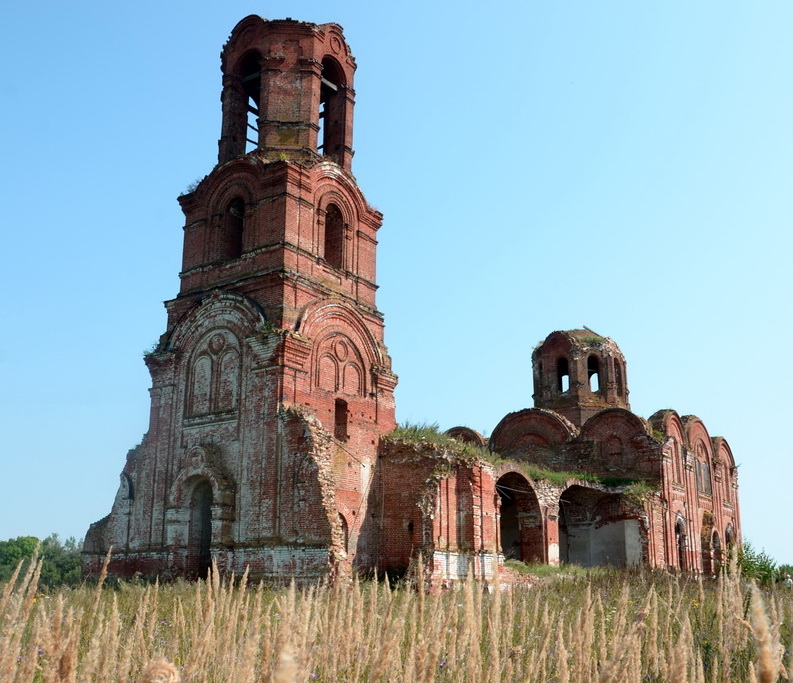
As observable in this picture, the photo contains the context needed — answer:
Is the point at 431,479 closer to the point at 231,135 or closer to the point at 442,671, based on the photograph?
the point at 231,135

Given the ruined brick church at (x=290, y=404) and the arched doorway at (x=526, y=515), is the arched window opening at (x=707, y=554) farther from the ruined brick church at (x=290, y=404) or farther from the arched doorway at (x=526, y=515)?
the arched doorway at (x=526, y=515)

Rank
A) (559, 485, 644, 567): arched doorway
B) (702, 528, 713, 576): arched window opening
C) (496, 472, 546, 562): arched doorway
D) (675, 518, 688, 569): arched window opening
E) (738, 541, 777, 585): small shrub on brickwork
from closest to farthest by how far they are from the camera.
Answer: (738, 541, 777, 585): small shrub on brickwork → (496, 472, 546, 562): arched doorway → (559, 485, 644, 567): arched doorway → (675, 518, 688, 569): arched window opening → (702, 528, 713, 576): arched window opening

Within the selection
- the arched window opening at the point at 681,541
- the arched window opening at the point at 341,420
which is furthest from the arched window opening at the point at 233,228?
the arched window opening at the point at 681,541

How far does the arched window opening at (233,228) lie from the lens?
18.1 meters

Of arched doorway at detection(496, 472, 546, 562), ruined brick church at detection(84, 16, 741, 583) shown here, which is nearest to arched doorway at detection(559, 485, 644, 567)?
ruined brick church at detection(84, 16, 741, 583)

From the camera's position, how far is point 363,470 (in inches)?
648

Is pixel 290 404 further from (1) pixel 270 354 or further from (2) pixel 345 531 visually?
(2) pixel 345 531

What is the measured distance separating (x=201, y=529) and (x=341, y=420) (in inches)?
143

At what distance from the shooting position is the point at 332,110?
19391 mm

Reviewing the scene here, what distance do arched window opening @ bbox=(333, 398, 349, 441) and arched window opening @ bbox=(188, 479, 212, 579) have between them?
2.87 meters

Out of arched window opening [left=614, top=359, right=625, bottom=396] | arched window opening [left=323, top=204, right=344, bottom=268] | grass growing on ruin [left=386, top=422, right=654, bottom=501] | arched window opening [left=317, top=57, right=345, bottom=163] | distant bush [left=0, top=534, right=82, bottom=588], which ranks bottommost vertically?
distant bush [left=0, top=534, right=82, bottom=588]

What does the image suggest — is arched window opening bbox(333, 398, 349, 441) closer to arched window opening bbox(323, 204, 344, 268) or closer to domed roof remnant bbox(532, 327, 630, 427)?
arched window opening bbox(323, 204, 344, 268)

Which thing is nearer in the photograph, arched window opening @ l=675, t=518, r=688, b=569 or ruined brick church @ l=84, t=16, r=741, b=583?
ruined brick church @ l=84, t=16, r=741, b=583

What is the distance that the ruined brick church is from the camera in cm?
1517
